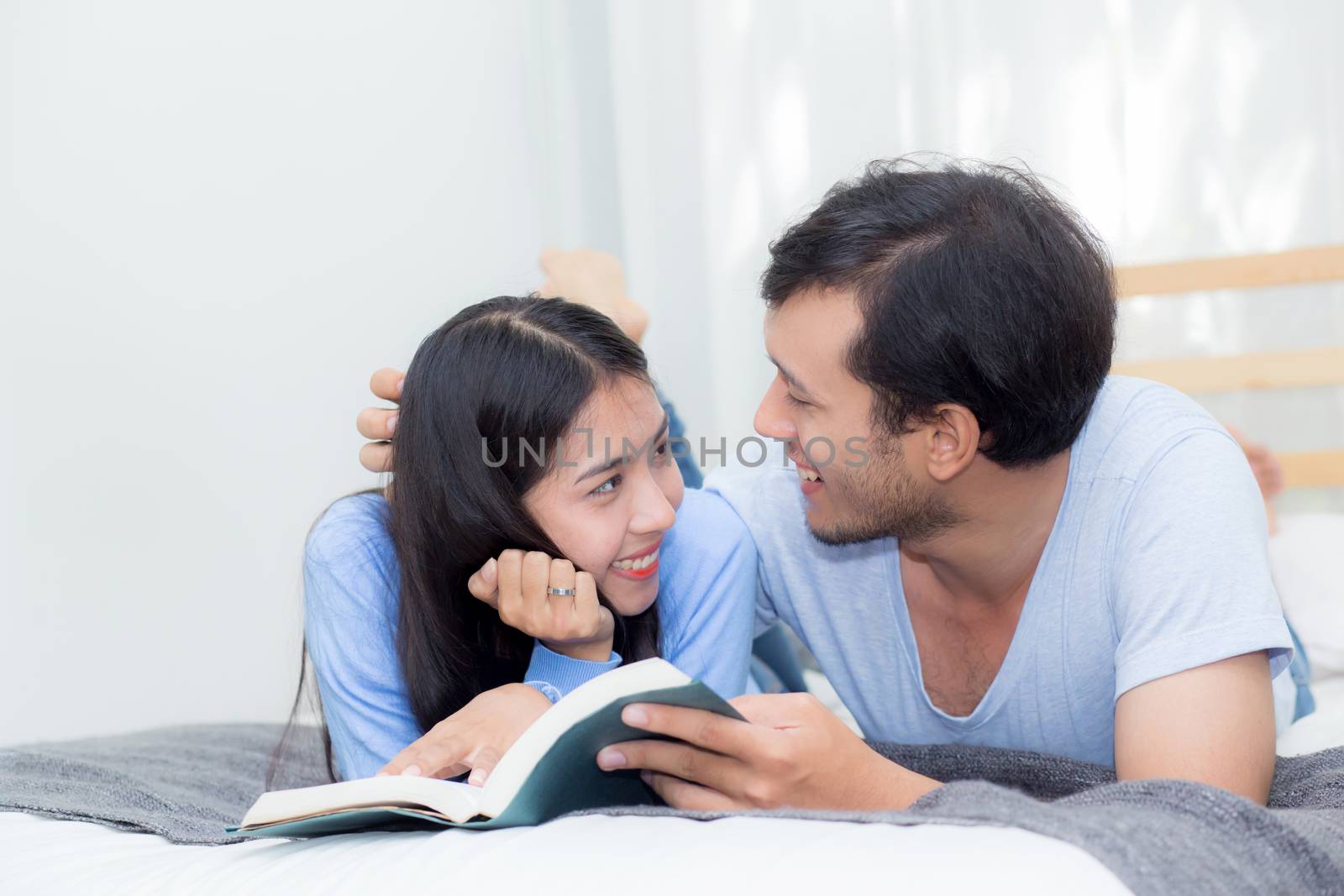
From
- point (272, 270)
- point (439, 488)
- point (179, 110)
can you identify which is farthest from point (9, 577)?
point (439, 488)

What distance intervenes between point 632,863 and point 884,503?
0.63 meters

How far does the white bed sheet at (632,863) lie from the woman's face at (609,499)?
428mm

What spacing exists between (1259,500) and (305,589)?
1004 millimetres

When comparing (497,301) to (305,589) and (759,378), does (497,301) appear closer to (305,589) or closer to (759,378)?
(305,589)

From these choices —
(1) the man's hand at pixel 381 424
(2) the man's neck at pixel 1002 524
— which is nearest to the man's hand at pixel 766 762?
(2) the man's neck at pixel 1002 524

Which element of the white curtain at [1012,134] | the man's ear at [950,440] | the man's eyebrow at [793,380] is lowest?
the man's ear at [950,440]

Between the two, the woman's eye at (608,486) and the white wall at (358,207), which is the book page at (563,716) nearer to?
the woman's eye at (608,486)

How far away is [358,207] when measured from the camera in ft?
7.79

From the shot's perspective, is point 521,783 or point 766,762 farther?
point 766,762

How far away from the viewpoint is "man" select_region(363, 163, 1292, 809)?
3.46ft

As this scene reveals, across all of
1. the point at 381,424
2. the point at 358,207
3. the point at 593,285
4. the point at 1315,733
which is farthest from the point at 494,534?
the point at 358,207

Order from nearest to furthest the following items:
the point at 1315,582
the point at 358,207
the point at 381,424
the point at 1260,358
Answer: the point at 381,424 → the point at 1315,582 → the point at 1260,358 → the point at 358,207

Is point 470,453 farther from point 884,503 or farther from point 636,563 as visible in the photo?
point 884,503

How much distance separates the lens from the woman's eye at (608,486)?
1202mm
